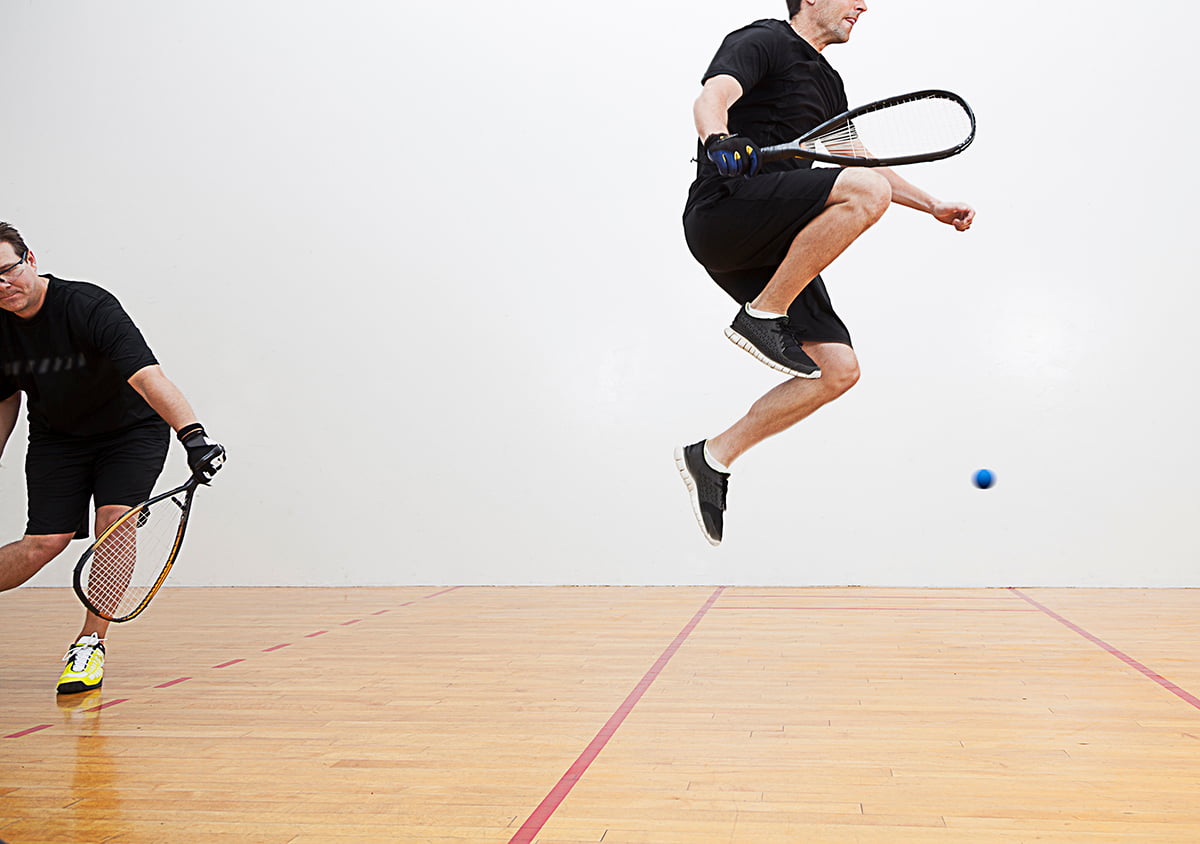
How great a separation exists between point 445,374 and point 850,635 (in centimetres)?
257

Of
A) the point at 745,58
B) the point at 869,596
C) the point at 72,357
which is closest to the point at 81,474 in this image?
the point at 72,357

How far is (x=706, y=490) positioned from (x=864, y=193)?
0.59m

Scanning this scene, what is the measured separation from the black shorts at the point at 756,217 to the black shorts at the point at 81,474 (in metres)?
1.64

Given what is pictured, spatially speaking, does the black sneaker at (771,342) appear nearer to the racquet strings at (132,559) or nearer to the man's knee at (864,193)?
the man's knee at (864,193)

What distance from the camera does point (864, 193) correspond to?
74.3 inches

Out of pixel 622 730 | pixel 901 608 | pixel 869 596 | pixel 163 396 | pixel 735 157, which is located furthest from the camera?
pixel 869 596

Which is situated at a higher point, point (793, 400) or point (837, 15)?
point (837, 15)

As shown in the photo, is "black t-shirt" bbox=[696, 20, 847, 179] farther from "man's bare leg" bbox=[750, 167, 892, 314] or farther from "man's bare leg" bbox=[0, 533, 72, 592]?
"man's bare leg" bbox=[0, 533, 72, 592]

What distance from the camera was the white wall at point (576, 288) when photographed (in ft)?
16.4

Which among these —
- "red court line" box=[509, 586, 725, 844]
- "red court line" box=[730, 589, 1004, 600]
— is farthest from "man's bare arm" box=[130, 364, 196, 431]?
"red court line" box=[730, 589, 1004, 600]

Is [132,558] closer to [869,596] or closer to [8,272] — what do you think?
[8,272]

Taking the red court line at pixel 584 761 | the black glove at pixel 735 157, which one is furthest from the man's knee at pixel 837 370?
the red court line at pixel 584 761

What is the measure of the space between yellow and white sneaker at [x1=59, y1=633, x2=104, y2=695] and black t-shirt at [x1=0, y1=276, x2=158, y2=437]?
0.54m

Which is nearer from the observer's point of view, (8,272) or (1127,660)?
(8,272)
